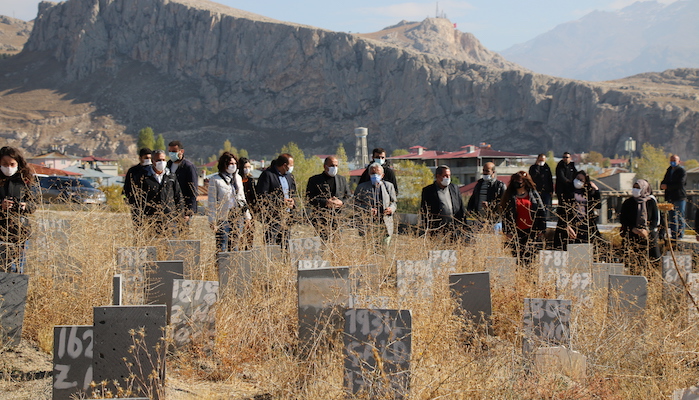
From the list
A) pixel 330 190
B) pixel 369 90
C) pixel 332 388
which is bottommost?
pixel 332 388

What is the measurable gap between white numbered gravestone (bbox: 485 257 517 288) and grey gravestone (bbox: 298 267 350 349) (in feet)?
7.42

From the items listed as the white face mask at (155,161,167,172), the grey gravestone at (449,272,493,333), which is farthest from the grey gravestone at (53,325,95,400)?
the white face mask at (155,161,167,172)

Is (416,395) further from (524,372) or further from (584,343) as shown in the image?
(584,343)

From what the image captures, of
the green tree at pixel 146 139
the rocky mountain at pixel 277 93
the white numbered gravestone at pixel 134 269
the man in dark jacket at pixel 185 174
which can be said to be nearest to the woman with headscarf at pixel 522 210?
the man in dark jacket at pixel 185 174

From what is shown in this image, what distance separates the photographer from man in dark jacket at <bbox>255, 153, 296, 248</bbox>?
25.9 ft

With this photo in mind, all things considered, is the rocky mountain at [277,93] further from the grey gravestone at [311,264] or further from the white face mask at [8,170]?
the white face mask at [8,170]

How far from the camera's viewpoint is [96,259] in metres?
5.71

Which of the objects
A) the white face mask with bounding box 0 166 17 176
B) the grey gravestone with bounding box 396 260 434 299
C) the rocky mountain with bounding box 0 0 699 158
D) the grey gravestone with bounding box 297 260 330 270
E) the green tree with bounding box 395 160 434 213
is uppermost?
the rocky mountain with bounding box 0 0 699 158

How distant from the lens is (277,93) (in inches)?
6383

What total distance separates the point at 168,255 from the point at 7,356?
7.30ft

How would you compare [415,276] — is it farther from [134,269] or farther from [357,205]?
[134,269]

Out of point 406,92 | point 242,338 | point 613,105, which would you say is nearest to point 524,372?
point 242,338

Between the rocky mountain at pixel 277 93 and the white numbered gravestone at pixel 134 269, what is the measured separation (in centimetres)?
12694

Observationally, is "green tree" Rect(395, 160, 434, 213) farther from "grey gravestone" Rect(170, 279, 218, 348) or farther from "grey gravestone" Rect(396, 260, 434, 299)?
"grey gravestone" Rect(170, 279, 218, 348)
